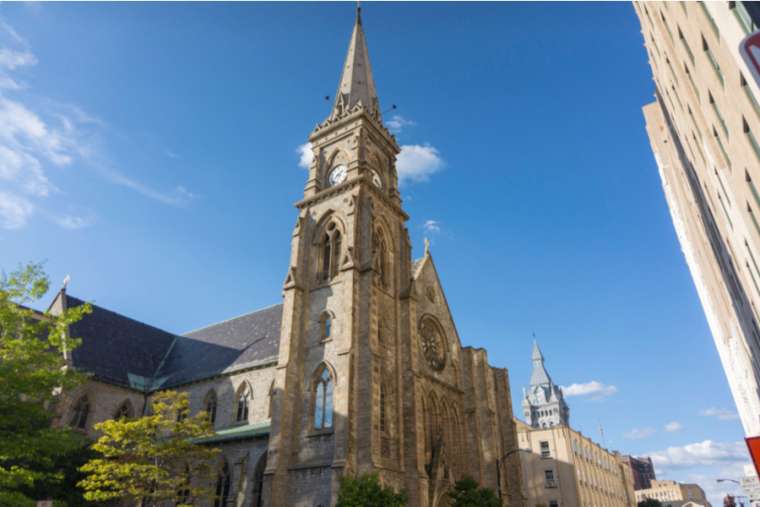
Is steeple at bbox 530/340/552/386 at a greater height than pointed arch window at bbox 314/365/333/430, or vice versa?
steeple at bbox 530/340/552/386

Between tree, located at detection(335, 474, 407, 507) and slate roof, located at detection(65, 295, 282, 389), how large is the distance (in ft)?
45.6

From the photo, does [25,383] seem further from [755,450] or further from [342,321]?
[755,450]

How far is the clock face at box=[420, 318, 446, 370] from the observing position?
34344 mm

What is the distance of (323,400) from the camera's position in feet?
91.1

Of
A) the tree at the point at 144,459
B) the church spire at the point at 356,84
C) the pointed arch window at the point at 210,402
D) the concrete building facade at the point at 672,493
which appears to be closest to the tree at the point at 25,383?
the tree at the point at 144,459

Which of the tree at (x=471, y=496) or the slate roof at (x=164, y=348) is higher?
the slate roof at (x=164, y=348)

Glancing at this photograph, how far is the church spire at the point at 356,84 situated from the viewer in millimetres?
40500

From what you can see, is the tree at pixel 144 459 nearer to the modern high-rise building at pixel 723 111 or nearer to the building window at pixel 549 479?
the modern high-rise building at pixel 723 111

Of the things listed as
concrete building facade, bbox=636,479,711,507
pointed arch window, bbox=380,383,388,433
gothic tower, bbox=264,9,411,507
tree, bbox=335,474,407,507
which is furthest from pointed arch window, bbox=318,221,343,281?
concrete building facade, bbox=636,479,711,507

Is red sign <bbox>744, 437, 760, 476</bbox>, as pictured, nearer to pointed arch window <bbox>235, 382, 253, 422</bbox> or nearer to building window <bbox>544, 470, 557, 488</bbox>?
pointed arch window <bbox>235, 382, 253, 422</bbox>

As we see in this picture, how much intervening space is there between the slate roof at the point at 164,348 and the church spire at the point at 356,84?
1750 centimetres

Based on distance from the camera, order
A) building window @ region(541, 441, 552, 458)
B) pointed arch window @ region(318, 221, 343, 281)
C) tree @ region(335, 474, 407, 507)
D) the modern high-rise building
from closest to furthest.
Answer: the modern high-rise building, tree @ region(335, 474, 407, 507), pointed arch window @ region(318, 221, 343, 281), building window @ region(541, 441, 552, 458)

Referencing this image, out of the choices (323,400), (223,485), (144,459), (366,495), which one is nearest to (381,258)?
(323,400)

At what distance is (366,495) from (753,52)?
21741 millimetres
